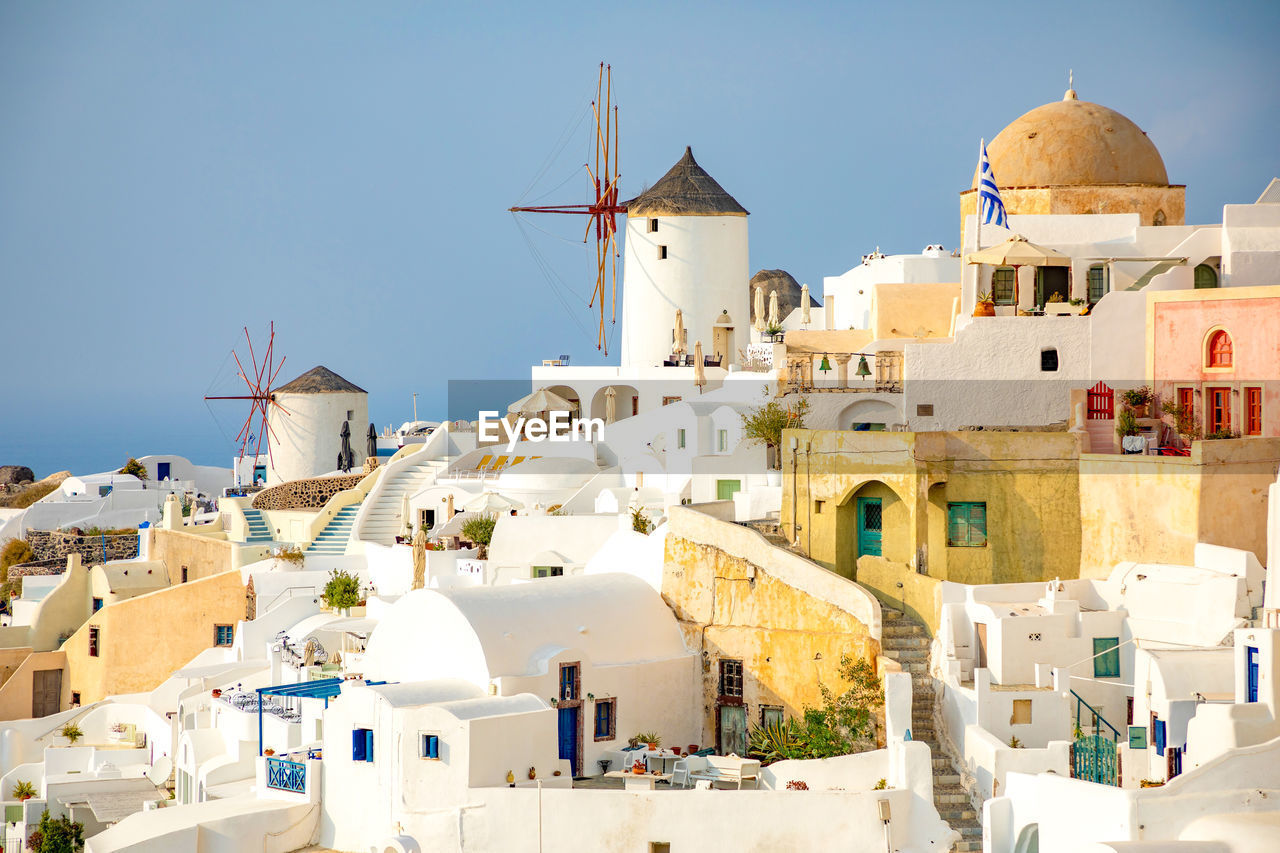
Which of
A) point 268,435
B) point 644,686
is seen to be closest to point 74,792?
point 644,686

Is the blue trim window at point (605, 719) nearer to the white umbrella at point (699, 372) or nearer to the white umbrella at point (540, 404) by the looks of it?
the white umbrella at point (699, 372)

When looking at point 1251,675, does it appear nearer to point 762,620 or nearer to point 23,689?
point 762,620

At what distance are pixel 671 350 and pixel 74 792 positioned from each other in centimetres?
1883

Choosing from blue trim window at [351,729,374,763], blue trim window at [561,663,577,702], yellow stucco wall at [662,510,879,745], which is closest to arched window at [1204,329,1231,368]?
yellow stucco wall at [662,510,879,745]

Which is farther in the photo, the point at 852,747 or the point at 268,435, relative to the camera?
the point at 268,435

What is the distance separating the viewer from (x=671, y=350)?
39.5 m

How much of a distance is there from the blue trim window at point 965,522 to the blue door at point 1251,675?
5733 mm

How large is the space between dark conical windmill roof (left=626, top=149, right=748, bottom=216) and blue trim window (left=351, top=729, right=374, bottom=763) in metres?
21.8

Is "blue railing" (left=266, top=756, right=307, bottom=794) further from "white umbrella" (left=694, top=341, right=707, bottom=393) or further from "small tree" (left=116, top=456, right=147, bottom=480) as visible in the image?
"small tree" (left=116, top=456, right=147, bottom=480)

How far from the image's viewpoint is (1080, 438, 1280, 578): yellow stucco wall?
2084 centimetres

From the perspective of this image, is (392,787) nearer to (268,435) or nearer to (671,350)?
(671,350)

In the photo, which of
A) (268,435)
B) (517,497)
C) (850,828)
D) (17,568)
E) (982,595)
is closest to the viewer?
(850,828)

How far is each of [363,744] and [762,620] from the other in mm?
5524

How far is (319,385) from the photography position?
4584 cm
